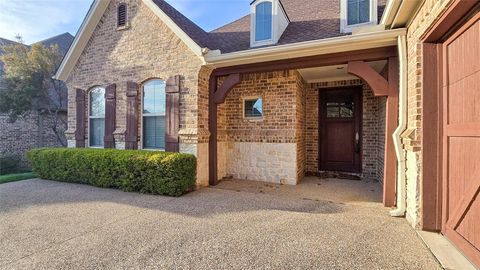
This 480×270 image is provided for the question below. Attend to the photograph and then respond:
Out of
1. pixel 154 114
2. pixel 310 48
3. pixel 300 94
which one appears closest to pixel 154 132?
pixel 154 114

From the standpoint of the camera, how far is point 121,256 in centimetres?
267

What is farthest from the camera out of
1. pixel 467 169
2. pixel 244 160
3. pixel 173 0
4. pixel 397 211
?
pixel 173 0

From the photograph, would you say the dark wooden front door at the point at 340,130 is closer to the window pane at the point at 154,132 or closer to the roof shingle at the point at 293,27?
the roof shingle at the point at 293,27

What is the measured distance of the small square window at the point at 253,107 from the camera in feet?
21.8

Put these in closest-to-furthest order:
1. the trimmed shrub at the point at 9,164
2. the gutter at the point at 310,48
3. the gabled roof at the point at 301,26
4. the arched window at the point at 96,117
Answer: the gutter at the point at 310,48 < the gabled roof at the point at 301,26 < the arched window at the point at 96,117 < the trimmed shrub at the point at 9,164

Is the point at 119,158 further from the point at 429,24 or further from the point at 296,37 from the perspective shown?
the point at 429,24

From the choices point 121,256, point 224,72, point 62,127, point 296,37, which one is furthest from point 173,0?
point 62,127

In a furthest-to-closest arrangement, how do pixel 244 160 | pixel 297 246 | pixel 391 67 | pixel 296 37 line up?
pixel 244 160, pixel 296 37, pixel 391 67, pixel 297 246

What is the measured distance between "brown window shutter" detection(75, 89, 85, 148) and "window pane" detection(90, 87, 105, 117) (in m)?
0.24

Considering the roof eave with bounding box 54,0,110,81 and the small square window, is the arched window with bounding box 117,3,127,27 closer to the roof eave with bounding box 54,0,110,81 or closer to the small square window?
the roof eave with bounding box 54,0,110,81

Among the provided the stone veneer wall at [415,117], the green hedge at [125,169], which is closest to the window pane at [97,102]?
the green hedge at [125,169]

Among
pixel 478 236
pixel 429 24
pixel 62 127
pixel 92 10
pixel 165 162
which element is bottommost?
pixel 478 236

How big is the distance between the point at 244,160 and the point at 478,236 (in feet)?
16.3

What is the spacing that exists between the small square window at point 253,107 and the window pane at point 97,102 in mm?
4422
